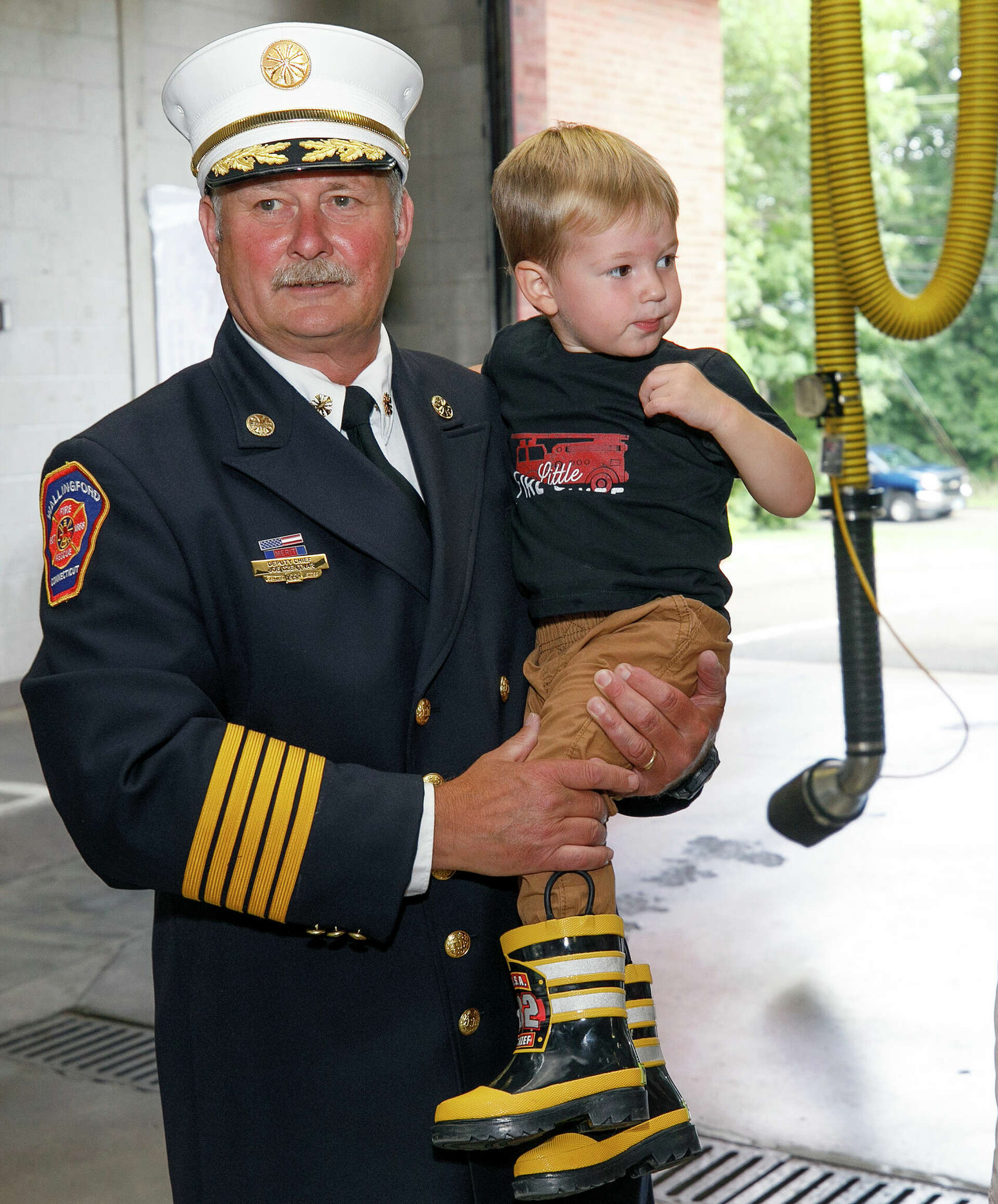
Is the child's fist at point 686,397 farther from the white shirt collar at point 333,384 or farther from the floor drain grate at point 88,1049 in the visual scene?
the floor drain grate at point 88,1049

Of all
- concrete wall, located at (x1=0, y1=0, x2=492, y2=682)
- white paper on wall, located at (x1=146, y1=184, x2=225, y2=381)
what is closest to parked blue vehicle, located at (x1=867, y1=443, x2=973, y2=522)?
A: concrete wall, located at (x1=0, y1=0, x2=492, y2=682)

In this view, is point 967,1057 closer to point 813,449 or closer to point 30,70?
point 30,70

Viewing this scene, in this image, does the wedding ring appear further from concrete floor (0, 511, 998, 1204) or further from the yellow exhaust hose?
the yellow exhaust hose

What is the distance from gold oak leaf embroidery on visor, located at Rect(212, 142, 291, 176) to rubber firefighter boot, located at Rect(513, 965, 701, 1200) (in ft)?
2.82

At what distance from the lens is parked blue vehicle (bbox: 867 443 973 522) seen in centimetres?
1498

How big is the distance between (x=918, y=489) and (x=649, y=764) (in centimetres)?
1434

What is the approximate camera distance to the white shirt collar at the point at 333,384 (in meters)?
1.40

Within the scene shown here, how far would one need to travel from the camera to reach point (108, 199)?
4.44m

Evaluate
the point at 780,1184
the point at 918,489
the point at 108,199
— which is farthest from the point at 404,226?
the point at 918,489

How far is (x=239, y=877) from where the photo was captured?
47.0 inches

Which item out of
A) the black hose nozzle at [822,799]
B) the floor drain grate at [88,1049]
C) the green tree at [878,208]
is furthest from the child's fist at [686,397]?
the green tree at [878,208]

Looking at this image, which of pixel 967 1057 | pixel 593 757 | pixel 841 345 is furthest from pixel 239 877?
pixel 841 345

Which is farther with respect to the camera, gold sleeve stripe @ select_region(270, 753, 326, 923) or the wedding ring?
the wedding ring

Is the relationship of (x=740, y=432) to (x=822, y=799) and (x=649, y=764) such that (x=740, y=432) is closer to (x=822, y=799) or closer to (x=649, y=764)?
(x=649, y=764)
